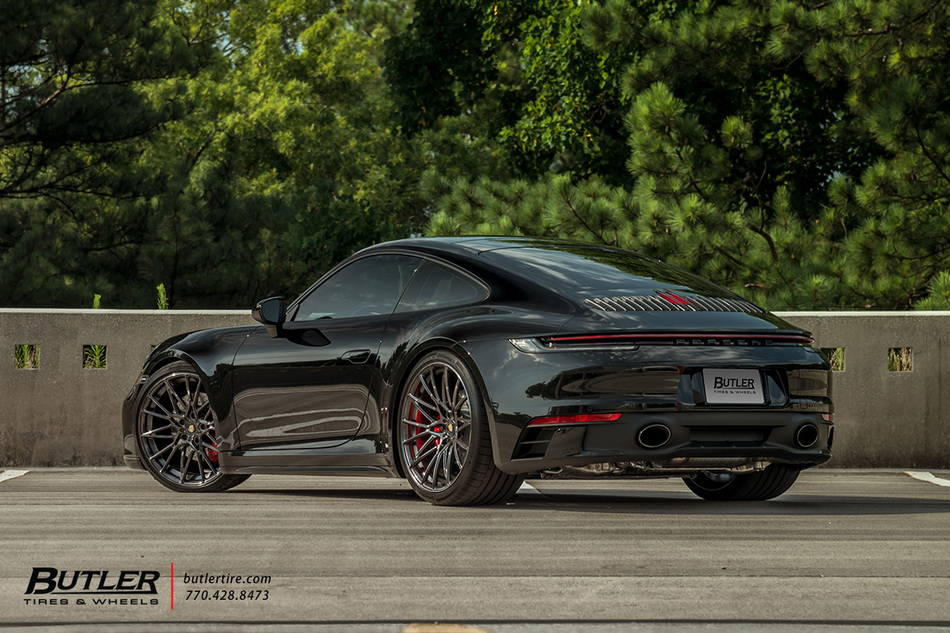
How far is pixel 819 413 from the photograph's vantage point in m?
6.64

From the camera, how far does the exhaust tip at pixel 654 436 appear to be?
612cm

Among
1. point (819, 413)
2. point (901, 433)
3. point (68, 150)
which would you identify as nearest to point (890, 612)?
point (819, 413)

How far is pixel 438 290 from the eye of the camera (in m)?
7.04

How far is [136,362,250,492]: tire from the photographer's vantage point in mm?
7969

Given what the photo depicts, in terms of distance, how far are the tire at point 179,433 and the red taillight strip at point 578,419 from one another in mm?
2414

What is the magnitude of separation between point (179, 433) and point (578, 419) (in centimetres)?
292

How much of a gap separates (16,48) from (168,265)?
6.74 metres

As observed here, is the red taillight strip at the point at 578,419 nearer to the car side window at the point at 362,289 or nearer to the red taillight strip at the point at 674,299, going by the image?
the red taillight strip at the point at 674,299

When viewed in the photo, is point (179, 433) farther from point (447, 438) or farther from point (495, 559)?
point (495, 559)

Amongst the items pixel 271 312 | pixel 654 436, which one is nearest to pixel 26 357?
pixel 271 312

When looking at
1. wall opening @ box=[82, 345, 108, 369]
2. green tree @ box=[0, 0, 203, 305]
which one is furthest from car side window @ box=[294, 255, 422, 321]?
green tree @ box=[0, 0, 203, 305]

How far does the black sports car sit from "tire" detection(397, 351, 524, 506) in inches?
0.4

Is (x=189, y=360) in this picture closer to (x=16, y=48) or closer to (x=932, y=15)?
(x=932, y=15)

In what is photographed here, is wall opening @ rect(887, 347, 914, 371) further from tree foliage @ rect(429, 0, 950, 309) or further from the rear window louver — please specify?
tree foliage @ rect(429, 0, 950, 309)
